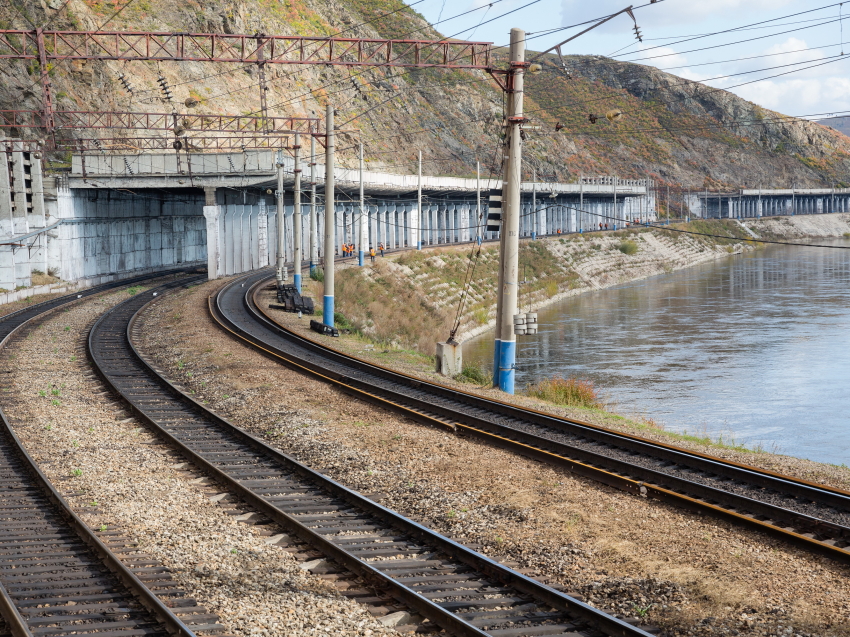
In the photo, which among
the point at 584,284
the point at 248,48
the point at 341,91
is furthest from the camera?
the point at 341,91

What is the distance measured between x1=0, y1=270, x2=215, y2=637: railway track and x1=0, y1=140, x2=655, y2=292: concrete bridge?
30451 millimetres

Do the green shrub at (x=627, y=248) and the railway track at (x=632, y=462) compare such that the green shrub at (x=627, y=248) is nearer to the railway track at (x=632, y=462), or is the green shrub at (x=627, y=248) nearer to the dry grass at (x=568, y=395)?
the dry grass at (x=568, y=395)

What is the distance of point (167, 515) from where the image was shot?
11586mm

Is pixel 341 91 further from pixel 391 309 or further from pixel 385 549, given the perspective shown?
pixel 385 549

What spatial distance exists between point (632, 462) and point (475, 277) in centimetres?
6060

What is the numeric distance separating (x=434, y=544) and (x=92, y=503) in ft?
16.0

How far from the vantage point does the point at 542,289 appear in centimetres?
7681

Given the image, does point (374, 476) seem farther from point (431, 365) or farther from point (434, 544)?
point (431, 365)

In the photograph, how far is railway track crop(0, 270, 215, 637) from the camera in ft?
26.2

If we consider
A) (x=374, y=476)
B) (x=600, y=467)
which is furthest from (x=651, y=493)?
(x=374, y=476)

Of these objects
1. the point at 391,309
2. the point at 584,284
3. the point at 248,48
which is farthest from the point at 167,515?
the point at 248,48

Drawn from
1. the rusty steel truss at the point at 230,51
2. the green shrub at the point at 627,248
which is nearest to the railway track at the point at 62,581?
the rusty steel truss at the point at 230,51

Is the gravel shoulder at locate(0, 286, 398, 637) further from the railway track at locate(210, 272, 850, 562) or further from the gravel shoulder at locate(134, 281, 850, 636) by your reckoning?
the railway track at locate(210, 272, 850, 562)

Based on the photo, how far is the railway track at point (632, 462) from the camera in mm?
11100
